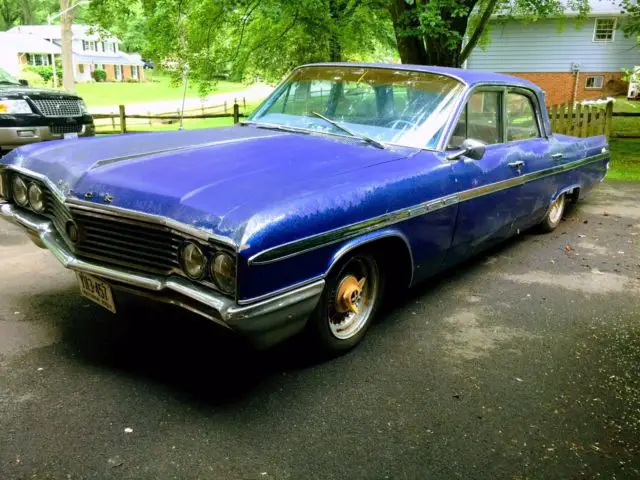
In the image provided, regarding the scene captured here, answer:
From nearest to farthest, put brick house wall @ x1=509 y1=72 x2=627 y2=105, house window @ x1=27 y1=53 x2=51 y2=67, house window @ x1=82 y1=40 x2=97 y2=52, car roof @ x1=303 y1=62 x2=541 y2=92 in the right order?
1. car roof @ x1=303 y1=62 x2=541 y2=92
2. brick house wall @ x1=509 y1=72 x2=627 y2=105
3. house window @ x1=27 y1=53 x2=51 y2=67
4. house window @ x1=82 y1=40 x2=97 y2=52

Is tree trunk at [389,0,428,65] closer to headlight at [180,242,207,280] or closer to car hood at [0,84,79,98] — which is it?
car hood at [0,84,79,98]

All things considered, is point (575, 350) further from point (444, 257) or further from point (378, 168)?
point (378, 168)

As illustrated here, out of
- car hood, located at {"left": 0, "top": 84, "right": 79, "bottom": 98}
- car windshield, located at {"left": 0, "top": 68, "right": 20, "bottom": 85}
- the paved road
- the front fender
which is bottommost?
the paved road

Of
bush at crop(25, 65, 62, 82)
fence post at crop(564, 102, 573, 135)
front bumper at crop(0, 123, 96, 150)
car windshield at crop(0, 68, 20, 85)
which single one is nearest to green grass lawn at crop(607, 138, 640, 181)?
fence post at crop(564, 102, 573, 135)

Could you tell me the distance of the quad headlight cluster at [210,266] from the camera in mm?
2494

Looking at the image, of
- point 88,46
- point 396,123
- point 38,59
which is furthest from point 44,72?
point 396,123

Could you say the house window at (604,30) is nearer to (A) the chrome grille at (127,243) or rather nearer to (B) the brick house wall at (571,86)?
(B) the brick house wall at (571,86)

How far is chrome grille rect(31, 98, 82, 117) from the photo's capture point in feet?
30.8

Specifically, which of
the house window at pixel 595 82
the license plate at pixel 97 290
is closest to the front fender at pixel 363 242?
the license plate at pixel 97 290

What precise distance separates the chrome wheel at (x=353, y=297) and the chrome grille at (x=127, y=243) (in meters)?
0.97

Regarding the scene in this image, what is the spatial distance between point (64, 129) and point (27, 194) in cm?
686

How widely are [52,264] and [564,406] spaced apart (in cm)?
408

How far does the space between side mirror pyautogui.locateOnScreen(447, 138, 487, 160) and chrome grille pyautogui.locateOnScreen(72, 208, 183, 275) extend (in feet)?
6.77

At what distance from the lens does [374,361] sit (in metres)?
3.38
